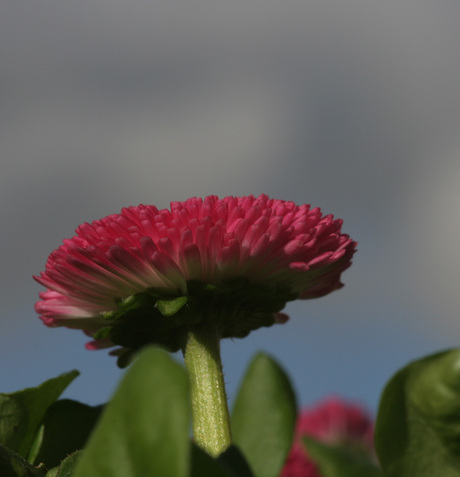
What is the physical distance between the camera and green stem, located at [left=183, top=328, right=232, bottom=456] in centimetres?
80

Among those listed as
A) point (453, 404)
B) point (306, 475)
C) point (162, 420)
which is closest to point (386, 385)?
point (453, 404)

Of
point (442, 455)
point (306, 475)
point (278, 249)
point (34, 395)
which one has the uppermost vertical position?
point (278, 249)

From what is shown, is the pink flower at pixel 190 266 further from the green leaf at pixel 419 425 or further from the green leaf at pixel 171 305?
the green leaf at pixel 419 425

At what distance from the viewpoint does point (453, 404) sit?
0.41m

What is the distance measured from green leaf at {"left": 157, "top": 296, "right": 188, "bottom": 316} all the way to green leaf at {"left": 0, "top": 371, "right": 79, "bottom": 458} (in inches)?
5.0

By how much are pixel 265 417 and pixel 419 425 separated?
125mm

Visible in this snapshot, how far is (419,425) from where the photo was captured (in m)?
0.43

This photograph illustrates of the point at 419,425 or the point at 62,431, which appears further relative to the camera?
the point at 62,431

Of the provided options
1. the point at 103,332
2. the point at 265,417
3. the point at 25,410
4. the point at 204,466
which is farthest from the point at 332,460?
the point at 103,332

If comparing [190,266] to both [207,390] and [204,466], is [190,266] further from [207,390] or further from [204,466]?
[204,466]

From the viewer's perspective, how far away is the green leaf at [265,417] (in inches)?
19.4

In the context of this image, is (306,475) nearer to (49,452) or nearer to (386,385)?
(49,452)

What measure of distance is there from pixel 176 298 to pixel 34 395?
20cm

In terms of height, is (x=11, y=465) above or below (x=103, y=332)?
below
